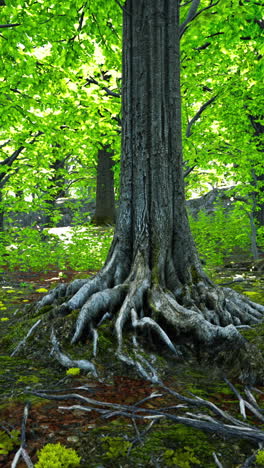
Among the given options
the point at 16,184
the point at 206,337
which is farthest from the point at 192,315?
the point at 16,184

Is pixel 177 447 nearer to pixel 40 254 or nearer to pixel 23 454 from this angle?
pixel 23 454

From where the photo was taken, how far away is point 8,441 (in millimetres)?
1804

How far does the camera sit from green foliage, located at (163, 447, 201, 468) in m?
1.65

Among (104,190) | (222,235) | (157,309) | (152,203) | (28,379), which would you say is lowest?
(28,379)

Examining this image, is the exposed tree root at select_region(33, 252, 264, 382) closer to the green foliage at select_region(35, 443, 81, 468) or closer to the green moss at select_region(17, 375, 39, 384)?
the green moss at select_region(17, 375, 39, 384)

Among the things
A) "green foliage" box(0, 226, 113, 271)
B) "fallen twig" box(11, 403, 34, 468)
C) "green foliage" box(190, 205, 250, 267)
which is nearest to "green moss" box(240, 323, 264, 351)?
"fallen twig" box(11, 403, 34, 468)

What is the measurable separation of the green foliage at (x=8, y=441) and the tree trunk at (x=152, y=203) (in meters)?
1.88

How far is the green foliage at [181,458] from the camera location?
1650 mm

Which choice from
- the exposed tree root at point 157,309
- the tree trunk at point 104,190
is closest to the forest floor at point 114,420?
the exposed tree root at point 157,309

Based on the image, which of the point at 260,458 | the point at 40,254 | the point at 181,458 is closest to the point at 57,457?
the point at 181,458

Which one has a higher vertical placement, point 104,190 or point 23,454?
point 104,190

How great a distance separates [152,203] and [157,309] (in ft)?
4.98

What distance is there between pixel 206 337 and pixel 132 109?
337 centimetres

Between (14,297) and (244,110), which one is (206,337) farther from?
(244,110)
